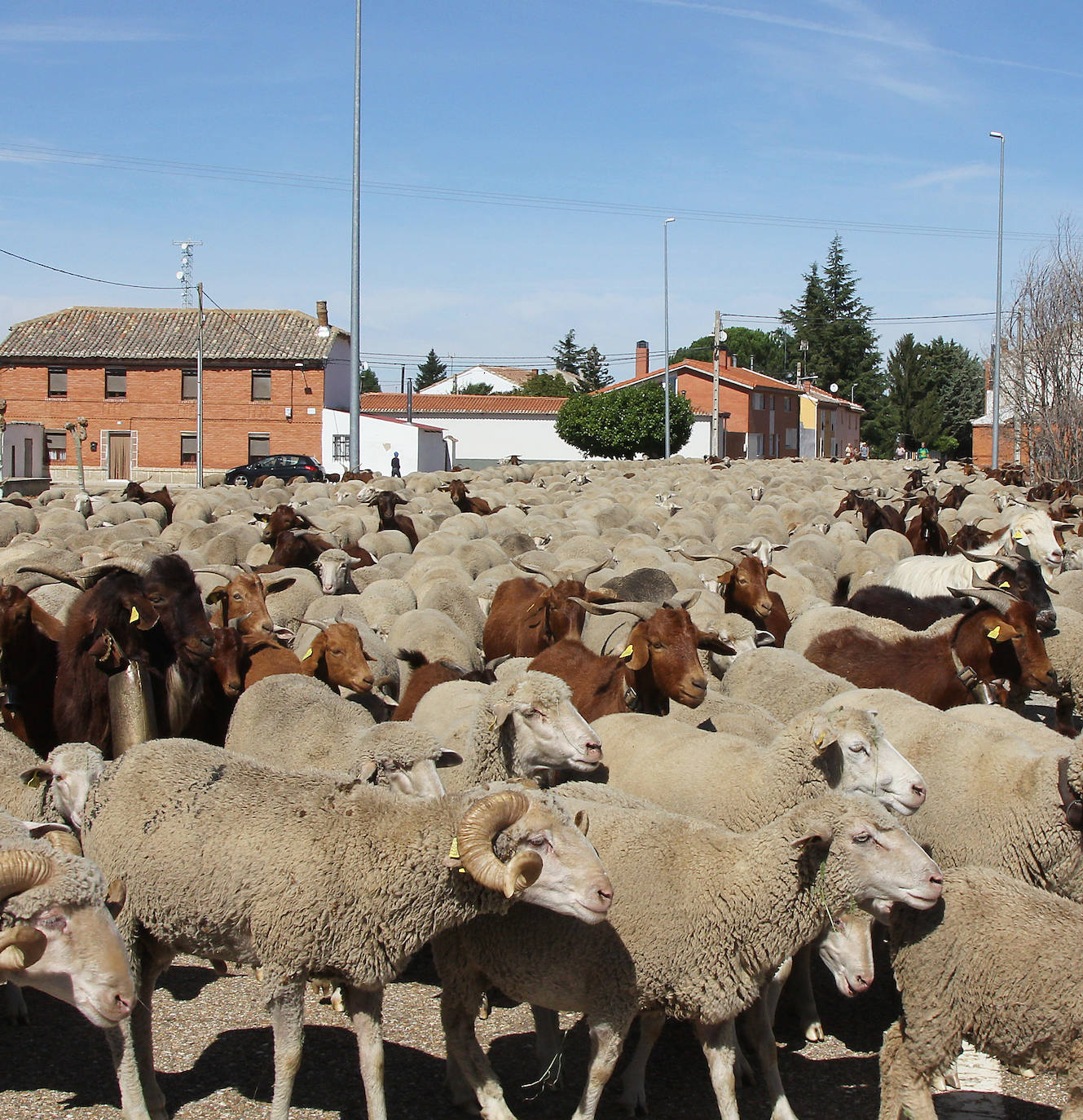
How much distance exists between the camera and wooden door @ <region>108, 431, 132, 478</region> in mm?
53938

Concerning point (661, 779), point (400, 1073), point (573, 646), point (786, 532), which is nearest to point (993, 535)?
point (786, 532)

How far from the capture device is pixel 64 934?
146 inches

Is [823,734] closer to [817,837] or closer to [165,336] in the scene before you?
[817,837]

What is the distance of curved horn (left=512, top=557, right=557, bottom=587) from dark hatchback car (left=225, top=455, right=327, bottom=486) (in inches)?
906

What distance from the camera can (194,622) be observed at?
709cm

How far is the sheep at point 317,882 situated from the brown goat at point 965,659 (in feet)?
14.5

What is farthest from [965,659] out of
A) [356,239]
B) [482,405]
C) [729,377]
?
[729,377]

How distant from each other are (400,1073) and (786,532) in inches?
603

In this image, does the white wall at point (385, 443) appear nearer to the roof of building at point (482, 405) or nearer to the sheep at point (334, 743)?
the roof of building at point (482, 405)

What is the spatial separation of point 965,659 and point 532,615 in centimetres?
329

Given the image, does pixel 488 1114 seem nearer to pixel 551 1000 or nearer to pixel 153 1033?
pixel 551 1000

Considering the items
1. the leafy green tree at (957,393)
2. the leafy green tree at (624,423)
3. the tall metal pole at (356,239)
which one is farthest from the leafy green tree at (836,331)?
the tall metal pole at (356,239)

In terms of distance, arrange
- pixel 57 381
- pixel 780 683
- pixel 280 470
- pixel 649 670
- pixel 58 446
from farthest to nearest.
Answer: pixel 57 381 < pixel 58 446 < pixel 280 470 < pixel 780 683 < pixel 649 670

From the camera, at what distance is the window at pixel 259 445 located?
5381cm
